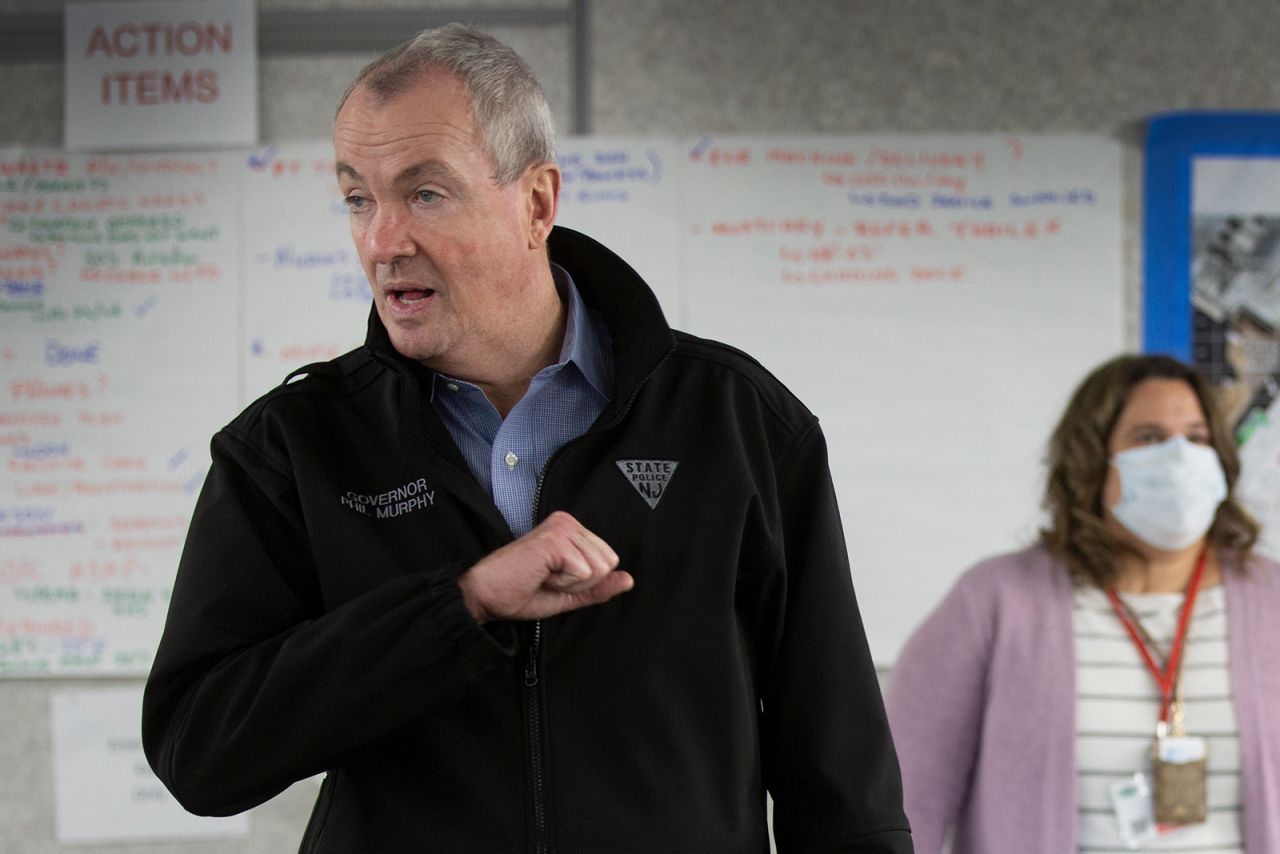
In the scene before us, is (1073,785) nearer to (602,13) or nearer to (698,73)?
(698,73)

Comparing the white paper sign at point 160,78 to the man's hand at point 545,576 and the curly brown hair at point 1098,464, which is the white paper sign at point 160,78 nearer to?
the curly brown hair at point 1098,464

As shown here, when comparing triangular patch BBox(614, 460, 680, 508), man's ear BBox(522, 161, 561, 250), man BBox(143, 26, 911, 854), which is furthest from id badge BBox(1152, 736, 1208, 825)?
man's ear BBox(522, 161, 561, 250)

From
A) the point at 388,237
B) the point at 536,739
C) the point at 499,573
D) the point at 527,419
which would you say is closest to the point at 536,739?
the point at 536,739

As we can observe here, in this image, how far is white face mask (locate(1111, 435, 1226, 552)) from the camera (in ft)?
6.71

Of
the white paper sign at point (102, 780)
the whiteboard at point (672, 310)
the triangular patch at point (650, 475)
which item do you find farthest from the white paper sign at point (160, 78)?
the triangular patch at point (650, 475)

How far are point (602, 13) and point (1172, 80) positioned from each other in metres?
1.20

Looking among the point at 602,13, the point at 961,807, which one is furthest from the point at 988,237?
the point at 961,807

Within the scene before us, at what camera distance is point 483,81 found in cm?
103

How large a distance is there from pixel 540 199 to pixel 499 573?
0.35 metres

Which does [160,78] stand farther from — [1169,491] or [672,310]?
[1169,491]

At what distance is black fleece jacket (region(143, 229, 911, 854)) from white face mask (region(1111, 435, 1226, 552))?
1137 mm

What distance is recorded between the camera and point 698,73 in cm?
274

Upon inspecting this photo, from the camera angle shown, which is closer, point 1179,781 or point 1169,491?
point 1179,781

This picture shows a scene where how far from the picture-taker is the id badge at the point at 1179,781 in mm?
1857
